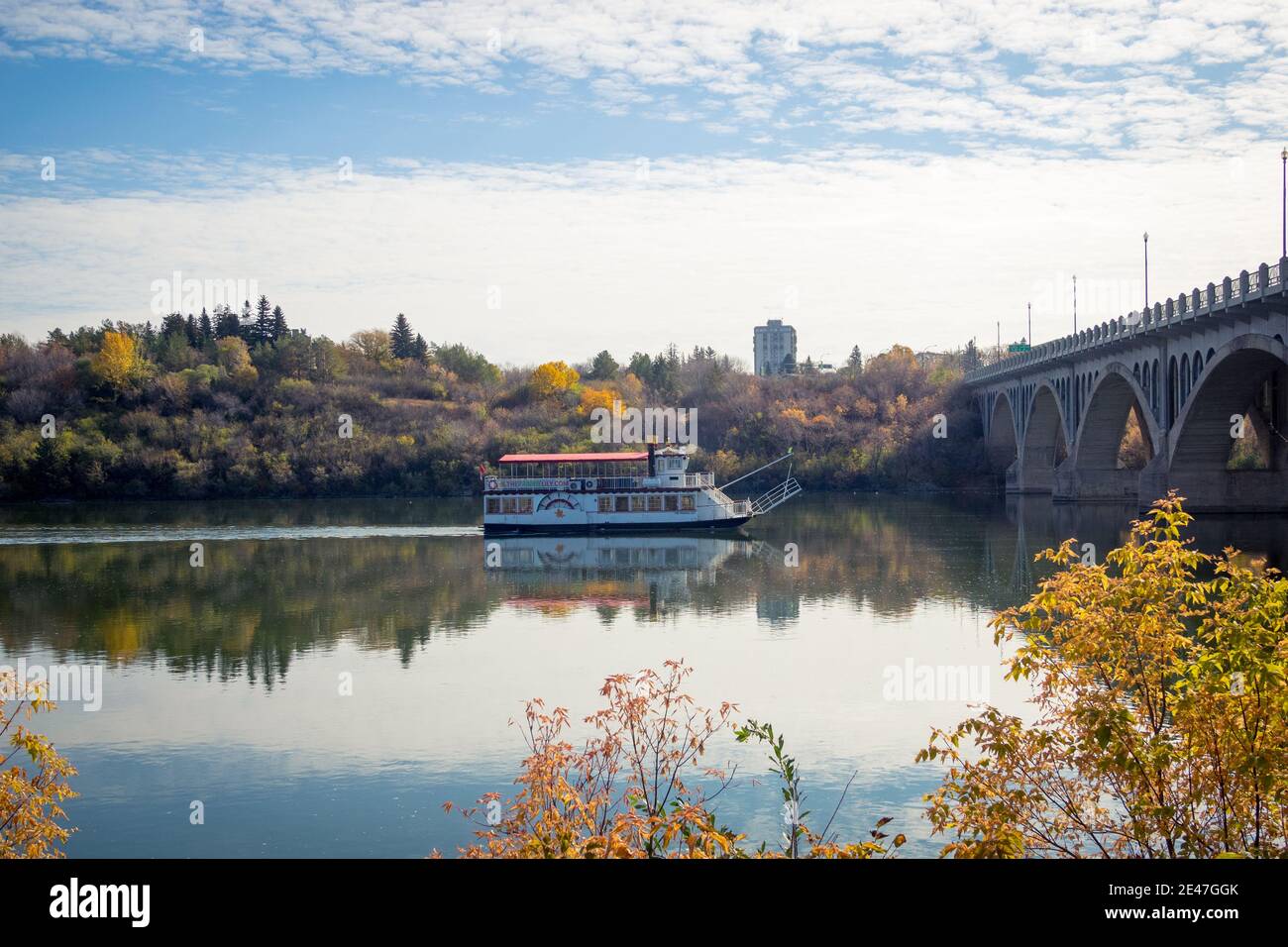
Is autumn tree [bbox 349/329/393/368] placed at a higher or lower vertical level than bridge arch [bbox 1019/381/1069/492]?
higher

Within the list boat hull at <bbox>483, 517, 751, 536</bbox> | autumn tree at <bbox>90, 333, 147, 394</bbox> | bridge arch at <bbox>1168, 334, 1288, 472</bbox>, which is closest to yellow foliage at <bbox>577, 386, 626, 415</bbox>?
autumn tree at <bbox>90, 333, 147, 394</bbox>

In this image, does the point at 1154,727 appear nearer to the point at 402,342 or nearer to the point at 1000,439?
the point at 1000,439

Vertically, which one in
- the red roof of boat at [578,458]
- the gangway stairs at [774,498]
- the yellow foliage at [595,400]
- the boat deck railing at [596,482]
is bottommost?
the gangway stairs at [774,498]

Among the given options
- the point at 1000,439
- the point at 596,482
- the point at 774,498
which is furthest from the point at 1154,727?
the point at 1000,439

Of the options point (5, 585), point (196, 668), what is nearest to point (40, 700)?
point (196, 668)

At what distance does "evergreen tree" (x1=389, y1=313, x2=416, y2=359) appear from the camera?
13400 centimetres

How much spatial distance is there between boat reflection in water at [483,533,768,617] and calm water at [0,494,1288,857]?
0.86 feet

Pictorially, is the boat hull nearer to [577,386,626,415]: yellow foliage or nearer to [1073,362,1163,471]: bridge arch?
[1073,362,1163,471]: bridge arch

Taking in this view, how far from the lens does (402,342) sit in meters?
134

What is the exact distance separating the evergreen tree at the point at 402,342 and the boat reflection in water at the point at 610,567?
77.3 m

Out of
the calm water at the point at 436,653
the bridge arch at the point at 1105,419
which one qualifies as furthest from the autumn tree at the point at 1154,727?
the bridge arch at the point at 1105,419

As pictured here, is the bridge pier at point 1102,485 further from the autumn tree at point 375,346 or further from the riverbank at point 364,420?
the autumn tree at point 375,346

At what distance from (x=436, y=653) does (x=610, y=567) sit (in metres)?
20.5

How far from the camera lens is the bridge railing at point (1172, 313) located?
4397cm
